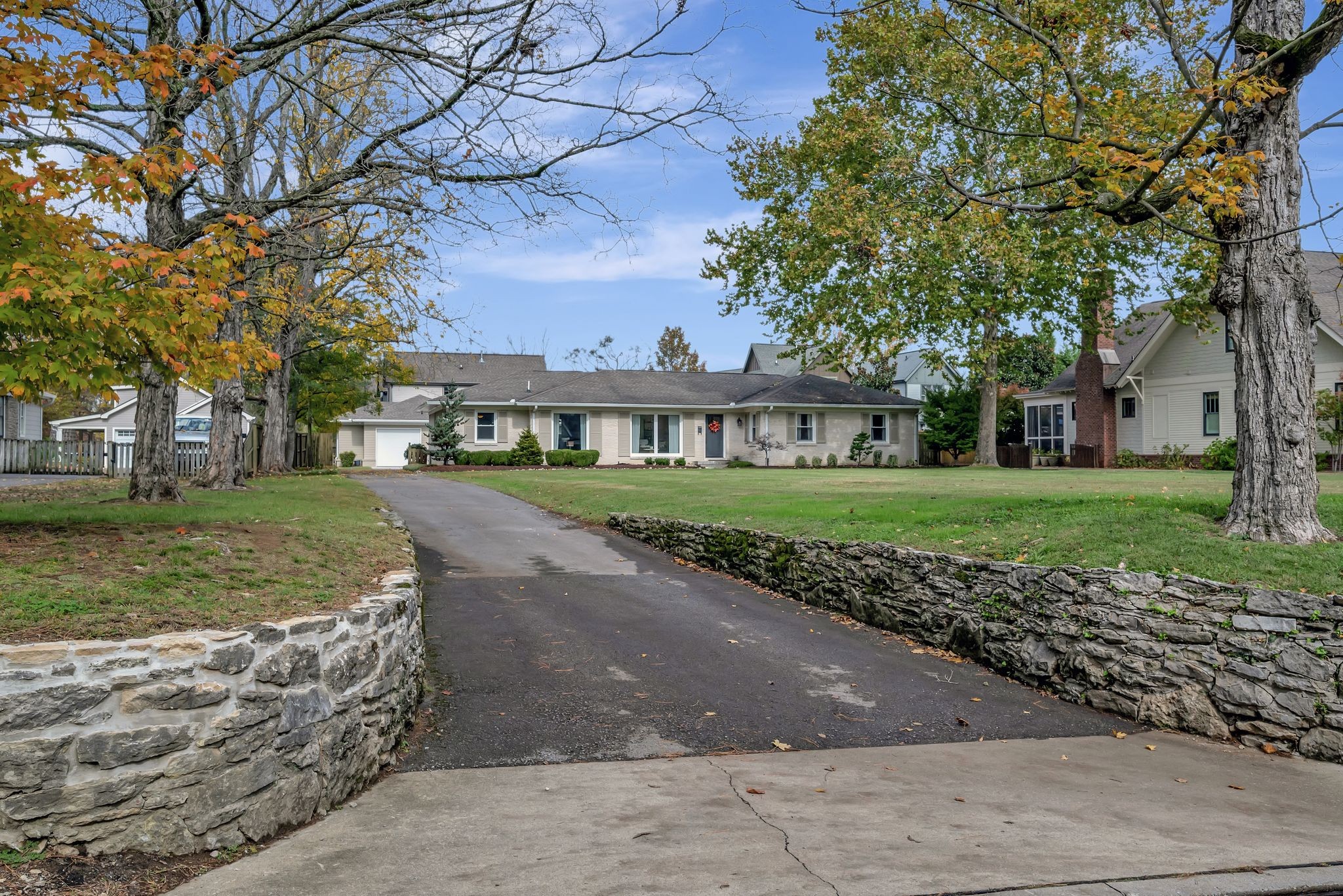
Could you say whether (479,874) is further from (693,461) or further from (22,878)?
(693,461)

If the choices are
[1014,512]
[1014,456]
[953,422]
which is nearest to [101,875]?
[1014,512]

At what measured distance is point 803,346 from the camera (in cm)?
3125

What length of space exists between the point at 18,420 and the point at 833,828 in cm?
3912

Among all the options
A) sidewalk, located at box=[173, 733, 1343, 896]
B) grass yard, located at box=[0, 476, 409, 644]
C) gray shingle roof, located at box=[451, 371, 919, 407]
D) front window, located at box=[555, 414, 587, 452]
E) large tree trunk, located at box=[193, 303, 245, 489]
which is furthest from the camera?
front window, located at box=[555, 414, 587, 452]

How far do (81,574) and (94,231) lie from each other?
3305 millimetres

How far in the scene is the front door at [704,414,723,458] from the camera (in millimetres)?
40406

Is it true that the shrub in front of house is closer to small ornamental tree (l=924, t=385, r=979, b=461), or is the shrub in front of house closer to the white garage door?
small ornamental tree (l=924, t=385, r=979, b=461)

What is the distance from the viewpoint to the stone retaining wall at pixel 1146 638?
6789 mm

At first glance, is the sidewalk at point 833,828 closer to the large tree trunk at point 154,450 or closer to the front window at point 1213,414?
the large tree trunk at point 154,450

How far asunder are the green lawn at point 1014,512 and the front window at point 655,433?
540 inches

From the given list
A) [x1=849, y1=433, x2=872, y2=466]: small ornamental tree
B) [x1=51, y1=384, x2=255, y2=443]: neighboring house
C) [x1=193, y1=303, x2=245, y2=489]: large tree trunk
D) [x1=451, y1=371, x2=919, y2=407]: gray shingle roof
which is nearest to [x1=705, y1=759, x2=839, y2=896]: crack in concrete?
[x1=193, y1=303, x2=245, y2=489]: large tree trunk

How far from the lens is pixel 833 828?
5.13 meters

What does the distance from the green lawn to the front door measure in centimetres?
1414

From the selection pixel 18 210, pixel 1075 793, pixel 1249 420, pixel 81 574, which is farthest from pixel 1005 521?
pixel 18 210
